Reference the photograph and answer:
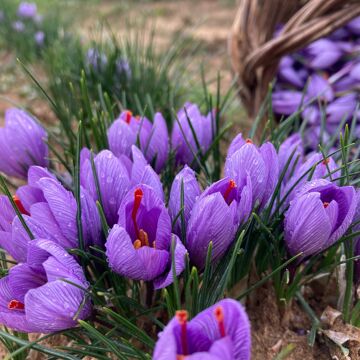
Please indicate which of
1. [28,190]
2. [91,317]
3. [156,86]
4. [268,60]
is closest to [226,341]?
[91,317]

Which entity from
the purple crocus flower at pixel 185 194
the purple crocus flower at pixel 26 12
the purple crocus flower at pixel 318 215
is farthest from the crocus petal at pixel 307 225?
the purple crocus flower at pixel 26 12

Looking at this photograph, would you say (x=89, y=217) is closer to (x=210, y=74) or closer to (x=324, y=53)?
(x=324, y=53)

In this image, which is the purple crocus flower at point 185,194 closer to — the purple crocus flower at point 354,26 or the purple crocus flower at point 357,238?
the purple crocus flower at point 357,238

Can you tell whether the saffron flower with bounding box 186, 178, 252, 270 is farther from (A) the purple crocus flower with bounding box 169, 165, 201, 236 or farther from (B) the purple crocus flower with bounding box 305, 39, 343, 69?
(B) the purple crocus flower with bounding box 305, 39, 343, 69

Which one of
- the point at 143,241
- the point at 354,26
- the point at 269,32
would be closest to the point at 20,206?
the point at 143,241

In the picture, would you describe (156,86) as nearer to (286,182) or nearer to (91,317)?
(286,182)

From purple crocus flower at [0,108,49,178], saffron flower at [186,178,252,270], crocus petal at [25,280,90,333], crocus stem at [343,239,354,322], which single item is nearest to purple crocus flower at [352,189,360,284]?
crocus stem at [343,239,354,322]
